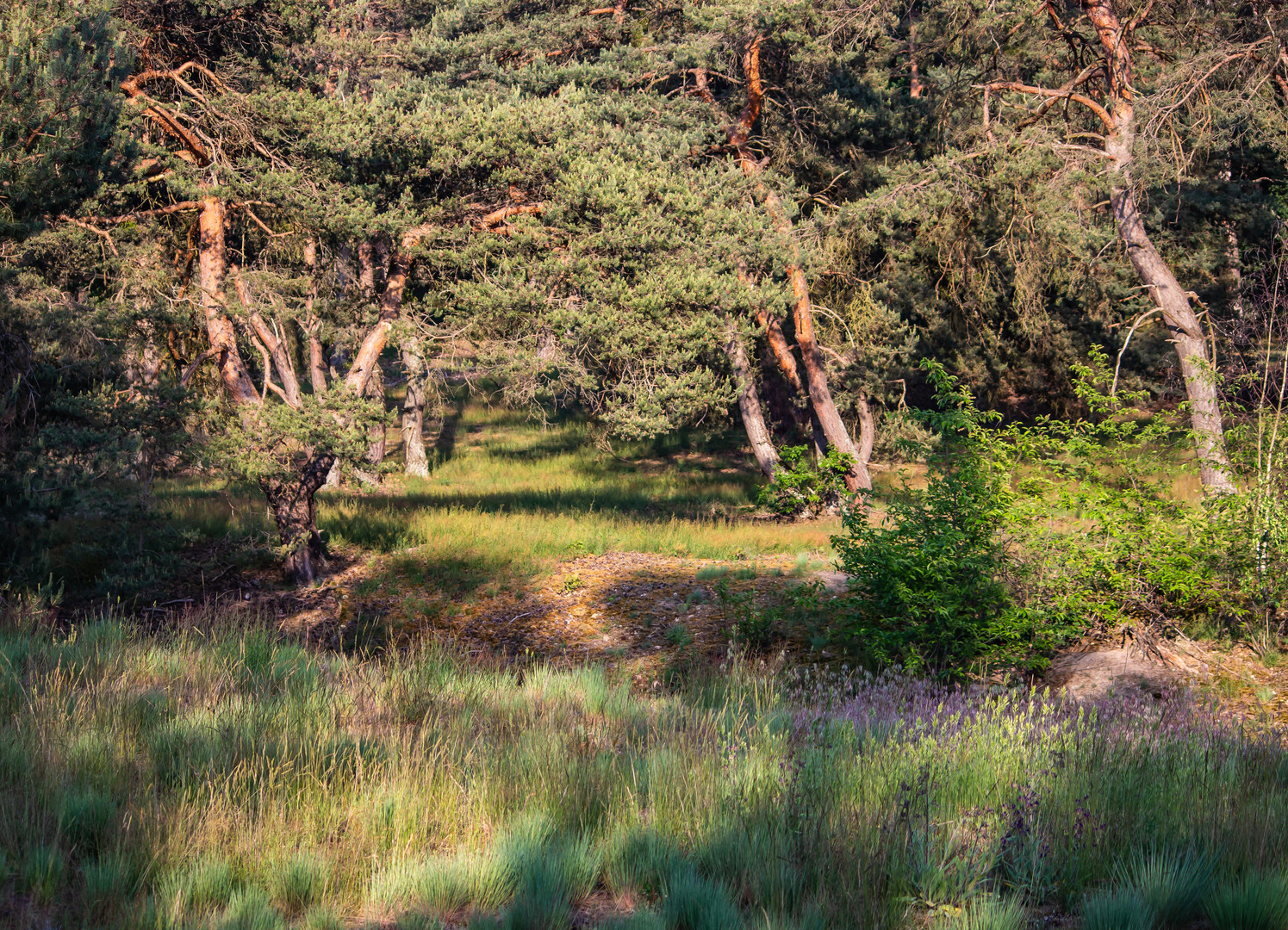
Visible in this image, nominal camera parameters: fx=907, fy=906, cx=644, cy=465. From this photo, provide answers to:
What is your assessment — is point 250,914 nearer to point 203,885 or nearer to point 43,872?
point 203,885

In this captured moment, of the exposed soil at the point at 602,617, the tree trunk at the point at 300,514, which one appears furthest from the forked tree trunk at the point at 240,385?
the exposed soil at the point at 602,617

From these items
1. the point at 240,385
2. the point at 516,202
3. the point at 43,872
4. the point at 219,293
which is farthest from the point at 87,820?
the point at 516,202

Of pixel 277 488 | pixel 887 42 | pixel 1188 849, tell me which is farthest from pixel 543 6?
pixel 1188 849

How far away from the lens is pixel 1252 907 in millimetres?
3123

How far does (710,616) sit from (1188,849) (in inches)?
291

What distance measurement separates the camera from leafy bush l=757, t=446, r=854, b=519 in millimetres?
15914

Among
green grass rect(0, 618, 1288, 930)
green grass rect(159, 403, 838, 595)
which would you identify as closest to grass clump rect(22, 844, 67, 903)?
green grass rect(0, 618, 1288, 930)

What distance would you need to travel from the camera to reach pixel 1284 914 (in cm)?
309

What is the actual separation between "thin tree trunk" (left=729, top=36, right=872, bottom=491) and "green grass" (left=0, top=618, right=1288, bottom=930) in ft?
40.8

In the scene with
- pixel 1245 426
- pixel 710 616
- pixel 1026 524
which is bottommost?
pixel 710 616

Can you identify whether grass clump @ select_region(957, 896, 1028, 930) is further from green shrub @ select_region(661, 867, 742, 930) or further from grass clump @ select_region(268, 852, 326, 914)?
grass clump @ select_region(268, 852, 326, 914)

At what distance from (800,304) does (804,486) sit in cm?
356

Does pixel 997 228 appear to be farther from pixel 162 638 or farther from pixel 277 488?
pixel 162 638

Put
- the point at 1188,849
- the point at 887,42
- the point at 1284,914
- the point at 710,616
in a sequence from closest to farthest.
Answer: the point at 1284,914 → the point at 1188,849 → the point at 710,616 → the point at 887,42
